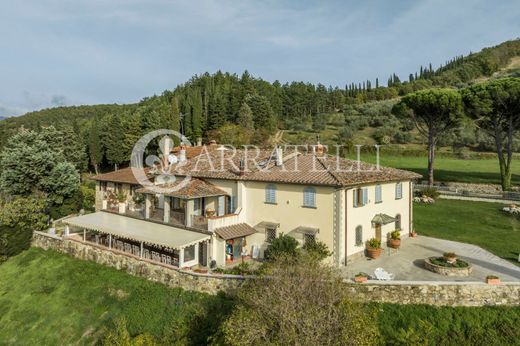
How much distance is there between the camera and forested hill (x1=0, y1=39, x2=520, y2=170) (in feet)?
238

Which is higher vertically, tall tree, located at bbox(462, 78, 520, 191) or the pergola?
tall tree, located at bbox(462, 78, 520, 191)

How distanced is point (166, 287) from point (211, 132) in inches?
2229

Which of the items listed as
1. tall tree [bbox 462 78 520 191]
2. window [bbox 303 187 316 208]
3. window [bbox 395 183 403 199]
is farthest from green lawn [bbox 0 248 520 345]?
tall tree [bbox 462 78 520 191]

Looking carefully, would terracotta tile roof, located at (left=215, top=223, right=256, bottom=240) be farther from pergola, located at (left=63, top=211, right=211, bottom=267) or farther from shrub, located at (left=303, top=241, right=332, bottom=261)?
shrub, located at (left=303, top=241, right=332, bottom=261)

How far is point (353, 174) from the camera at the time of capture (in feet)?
82.3

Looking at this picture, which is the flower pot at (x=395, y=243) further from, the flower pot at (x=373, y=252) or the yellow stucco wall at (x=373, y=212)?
the flower pot at (x=373, y=252)

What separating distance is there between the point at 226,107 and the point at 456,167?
175 feet

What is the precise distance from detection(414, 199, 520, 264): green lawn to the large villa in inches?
137

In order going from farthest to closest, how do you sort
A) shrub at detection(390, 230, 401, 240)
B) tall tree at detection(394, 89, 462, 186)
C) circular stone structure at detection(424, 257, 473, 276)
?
tall tree at detection(394, 89, 462, 186) → shrub at detection(390, 230, 401, 240) → circular stone structure at detection(424, 257, 473, 276)

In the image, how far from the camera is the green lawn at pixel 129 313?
1688 cm

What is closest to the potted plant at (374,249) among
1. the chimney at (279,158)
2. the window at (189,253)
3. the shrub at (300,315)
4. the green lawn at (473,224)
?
the green lawn at (473,224)

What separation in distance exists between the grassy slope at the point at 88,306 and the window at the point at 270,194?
26.1ft

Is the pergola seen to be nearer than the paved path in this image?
No

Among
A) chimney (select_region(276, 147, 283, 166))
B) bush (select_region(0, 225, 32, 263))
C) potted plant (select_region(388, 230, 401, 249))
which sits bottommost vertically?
bush (select_region(0, 225, 32, 263))
